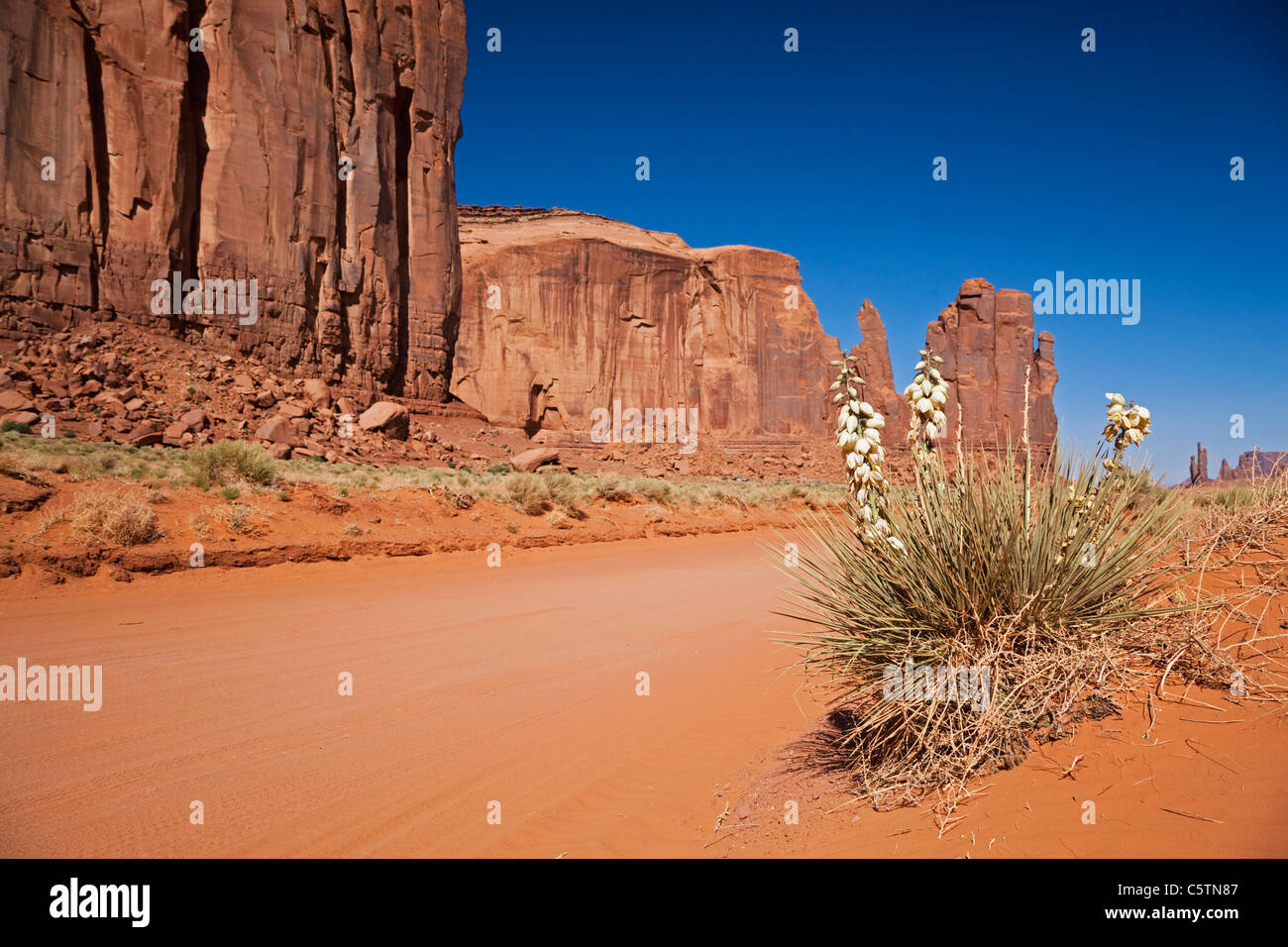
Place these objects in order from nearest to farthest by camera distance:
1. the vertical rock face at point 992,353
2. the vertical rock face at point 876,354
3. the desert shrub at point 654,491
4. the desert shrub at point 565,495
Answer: the desert shrub at point 565,495 → the desert shrub at point 654,491 → the vertical rock face at point 992,353 → the vertical rock face at point 876,354

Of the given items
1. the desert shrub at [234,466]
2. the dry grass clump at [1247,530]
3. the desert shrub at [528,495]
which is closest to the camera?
the dry grass clump at [1247,530]

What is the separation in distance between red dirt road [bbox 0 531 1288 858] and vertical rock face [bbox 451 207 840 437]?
189ft

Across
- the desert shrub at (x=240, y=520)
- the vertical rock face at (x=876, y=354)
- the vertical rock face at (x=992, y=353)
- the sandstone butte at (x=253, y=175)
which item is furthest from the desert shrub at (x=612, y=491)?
the vertical rock face at (x=876, y=354)

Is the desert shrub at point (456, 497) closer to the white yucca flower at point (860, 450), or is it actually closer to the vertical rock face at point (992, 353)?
the white yucca flower at point (860, 450)

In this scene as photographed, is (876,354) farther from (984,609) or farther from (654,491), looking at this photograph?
(984,609)

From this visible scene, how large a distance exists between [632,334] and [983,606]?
6733 centimetres

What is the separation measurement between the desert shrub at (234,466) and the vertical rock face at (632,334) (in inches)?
1948

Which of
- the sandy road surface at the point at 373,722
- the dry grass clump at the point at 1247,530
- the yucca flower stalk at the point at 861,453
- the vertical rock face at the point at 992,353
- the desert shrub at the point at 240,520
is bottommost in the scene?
the sandy road surface at the point at 373,722

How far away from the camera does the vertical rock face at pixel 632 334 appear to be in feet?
212

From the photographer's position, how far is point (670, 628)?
25.3ft

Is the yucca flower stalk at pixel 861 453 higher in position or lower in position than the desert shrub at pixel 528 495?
higher

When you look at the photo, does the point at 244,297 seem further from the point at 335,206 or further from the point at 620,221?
the point at 620,221
